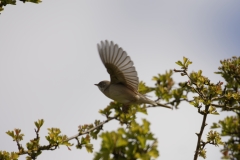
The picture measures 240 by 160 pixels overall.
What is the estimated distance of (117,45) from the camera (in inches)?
160

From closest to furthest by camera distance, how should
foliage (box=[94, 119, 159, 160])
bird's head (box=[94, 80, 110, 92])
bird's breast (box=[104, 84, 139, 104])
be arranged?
foliage (box=[94, 119, 159, 160]), bird's breast (box=[104, 84, 139, 104]), bird's head (box=[94, 80, 110, 92])

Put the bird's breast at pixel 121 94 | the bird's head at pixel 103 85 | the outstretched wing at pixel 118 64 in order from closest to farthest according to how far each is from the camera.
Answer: the outstretched wing at pixel 118 64, the bird's breast at pixel 121 94, the bird's head at pixel 103 85

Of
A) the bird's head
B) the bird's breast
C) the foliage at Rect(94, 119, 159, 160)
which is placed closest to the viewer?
the foliage at Rect(94, 119, 159, 160)

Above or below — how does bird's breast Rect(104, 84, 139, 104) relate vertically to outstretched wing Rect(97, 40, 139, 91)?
below

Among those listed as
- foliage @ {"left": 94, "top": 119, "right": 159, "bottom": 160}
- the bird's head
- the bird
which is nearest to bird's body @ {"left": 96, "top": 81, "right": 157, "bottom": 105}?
the bird

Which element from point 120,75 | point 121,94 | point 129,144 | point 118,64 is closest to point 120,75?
point 120,75

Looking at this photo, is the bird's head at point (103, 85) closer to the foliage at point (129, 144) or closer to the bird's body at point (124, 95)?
the bird's body at point (124, 95)

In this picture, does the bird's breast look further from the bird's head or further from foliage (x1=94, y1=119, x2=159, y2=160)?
foliage (x1=94, y1=119, x2=159, y2=160)

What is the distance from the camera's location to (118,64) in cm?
436

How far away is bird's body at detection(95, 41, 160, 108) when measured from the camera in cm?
417

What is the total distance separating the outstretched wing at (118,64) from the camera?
415cm

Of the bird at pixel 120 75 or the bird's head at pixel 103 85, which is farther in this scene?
the bird's head at pixel 103 85

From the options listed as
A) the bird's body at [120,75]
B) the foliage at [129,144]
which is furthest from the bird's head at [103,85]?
the foliage at [129,144]

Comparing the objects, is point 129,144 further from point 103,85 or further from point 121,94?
point 103,85
